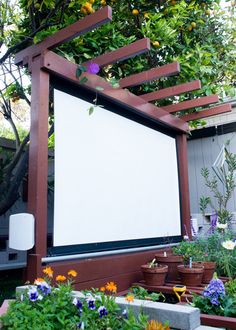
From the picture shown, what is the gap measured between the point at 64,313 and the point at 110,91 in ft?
8.35

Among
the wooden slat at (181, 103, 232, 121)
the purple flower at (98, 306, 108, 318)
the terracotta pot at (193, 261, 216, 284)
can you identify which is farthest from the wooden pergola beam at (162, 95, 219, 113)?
the purple flower at (98, 306, 108, 318)

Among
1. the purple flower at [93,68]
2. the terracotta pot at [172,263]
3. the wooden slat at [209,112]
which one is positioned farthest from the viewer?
the wooden slat at [209,112]

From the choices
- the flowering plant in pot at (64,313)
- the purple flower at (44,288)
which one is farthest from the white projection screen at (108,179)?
the flowering plant in pot at (64,313)

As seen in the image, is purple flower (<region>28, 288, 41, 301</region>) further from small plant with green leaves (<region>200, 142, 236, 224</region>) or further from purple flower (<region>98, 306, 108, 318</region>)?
small plant with green leaves (<region>200, 142, 236, 224</region>)

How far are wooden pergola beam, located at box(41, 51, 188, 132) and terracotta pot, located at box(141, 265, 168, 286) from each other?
1948 millimetres

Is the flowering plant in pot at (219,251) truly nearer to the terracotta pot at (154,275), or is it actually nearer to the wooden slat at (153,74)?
the terracotta pot at (154,275)

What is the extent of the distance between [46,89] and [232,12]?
17.8 feet

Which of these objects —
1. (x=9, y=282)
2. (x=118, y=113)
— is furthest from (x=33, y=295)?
(x=9, y=282)

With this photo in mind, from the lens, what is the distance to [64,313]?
1.83 meters

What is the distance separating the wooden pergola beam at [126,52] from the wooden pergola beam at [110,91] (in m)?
0.21

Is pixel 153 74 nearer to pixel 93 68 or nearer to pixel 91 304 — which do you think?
pixel 93 68

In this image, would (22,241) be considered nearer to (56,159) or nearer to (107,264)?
(56,159)

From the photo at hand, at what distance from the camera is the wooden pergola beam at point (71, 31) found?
8.90 ft

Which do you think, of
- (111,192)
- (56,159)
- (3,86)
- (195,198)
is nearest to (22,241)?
(56,159)
